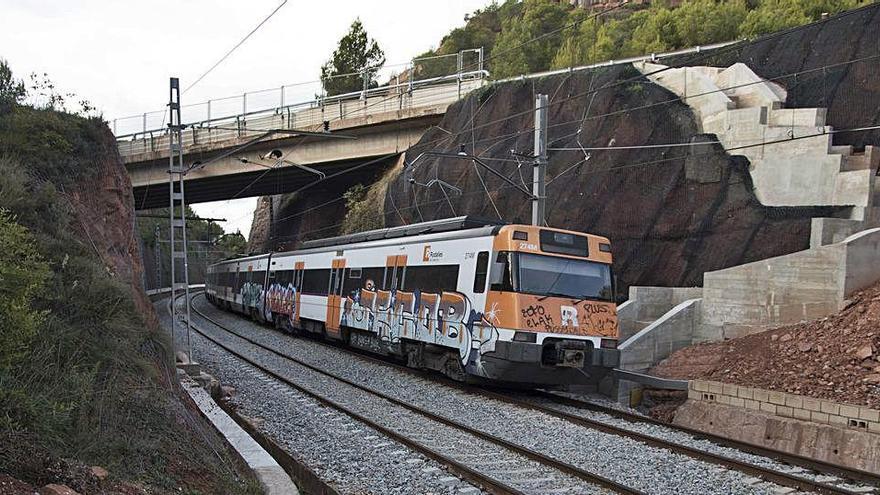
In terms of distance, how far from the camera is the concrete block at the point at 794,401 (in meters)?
10.3

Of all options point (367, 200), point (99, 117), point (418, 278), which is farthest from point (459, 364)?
point (367, 200)

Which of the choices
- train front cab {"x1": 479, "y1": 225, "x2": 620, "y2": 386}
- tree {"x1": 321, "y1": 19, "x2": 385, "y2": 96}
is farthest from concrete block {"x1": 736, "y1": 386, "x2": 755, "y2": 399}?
tree {"x1": 321, "y1": 19, "x2": 385, "y2": 96}

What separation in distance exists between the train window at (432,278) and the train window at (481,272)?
0.82 meters

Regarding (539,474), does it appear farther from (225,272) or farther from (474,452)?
(225,272)

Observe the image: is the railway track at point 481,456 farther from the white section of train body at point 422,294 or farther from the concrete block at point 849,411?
the concrete block at point 849,411

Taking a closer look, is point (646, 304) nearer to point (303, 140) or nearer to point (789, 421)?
point (789, 421)

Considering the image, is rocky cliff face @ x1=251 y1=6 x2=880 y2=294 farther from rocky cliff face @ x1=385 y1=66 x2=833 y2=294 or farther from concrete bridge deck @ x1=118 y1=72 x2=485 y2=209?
concrete bridge deck @ x1=118 y1=72 x2=485 y2=209

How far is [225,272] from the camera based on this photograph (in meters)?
39.8

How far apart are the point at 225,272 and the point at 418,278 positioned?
26395 mm

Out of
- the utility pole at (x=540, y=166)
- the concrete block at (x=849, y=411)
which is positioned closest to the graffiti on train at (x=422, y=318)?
the utility pole at (x=540, y=166)

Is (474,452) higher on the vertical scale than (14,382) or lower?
lower

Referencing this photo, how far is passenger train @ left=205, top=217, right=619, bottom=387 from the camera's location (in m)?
12.8

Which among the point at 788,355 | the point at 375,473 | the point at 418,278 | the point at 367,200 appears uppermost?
the point at 367,200

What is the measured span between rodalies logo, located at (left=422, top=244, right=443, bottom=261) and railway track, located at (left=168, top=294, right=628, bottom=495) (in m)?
3.33
